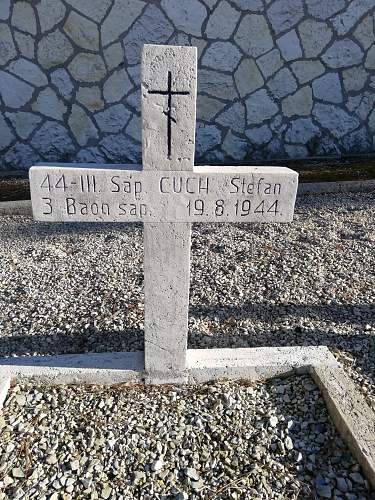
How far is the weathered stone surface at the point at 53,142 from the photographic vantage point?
597 cm

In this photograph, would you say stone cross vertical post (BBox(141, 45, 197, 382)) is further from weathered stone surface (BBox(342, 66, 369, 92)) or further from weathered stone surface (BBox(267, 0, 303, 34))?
weathered stone surface (BBox(342, 66, 369, 92))

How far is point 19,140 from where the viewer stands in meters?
5.96

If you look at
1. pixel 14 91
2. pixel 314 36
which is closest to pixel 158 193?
pixel 14 91

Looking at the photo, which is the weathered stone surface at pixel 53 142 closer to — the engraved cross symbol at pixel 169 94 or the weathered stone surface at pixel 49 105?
the weathered stone surface at pixel 49 105

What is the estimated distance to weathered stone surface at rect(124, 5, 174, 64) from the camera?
5.64 metres

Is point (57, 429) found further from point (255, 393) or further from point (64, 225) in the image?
point (64, 225)

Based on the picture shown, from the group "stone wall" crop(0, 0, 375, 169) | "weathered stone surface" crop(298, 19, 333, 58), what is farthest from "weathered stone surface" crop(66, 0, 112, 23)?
"weathered stone surface" crop(298, 19, 333, 58)

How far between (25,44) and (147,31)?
1.52 m

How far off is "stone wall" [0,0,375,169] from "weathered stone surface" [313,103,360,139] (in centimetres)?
1

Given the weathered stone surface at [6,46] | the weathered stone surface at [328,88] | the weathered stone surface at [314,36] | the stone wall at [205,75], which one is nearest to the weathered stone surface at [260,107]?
the stone wall at [205,75]

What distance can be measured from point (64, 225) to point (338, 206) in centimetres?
300

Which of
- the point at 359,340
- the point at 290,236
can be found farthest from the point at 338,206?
the point at 359,340

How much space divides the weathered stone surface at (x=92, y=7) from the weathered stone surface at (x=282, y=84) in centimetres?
232

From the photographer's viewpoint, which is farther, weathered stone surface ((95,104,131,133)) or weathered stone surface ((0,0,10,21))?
weathered stone surface ((95,104,131,133))
